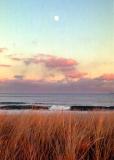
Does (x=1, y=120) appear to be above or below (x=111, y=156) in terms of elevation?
above

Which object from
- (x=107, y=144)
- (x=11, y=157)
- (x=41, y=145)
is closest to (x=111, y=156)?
(x=107, y=144)

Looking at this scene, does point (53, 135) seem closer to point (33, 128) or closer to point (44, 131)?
point (44, 131)

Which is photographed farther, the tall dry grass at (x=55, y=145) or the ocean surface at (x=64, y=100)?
the ocean surface at (x=64, y=100)

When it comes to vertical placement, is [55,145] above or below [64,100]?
below

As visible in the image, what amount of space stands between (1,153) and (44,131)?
1098 millimetres

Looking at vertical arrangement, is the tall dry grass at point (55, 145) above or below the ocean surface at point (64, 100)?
below

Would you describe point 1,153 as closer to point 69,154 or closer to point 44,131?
point 69,154

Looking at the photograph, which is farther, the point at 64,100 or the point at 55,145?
the point at 64,100

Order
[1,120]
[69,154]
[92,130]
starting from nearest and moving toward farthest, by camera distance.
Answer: [69,154]
[92,130]
[1,120]

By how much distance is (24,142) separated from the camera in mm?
3900

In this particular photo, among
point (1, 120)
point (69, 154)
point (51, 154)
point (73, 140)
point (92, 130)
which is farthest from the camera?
point (1, 120)

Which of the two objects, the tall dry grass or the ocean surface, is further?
the ocean surface

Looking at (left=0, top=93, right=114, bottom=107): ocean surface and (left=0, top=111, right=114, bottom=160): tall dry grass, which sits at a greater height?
(left=0, top=93, right=114, bottom=107): ocean surface

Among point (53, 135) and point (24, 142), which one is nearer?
point (24, 142)
